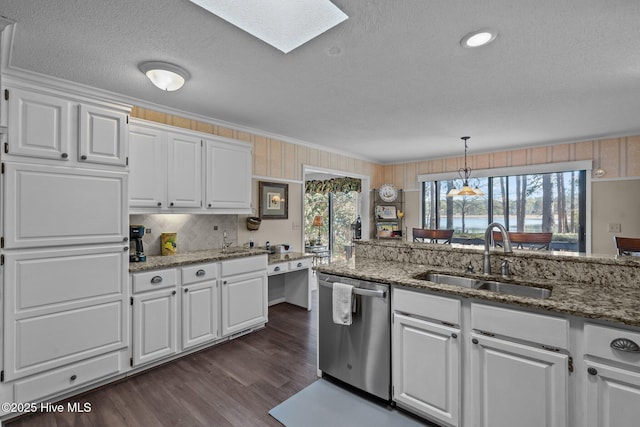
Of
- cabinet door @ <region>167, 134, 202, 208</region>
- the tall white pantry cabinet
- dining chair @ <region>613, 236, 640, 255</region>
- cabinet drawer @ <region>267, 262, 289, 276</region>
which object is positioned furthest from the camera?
cabinet drawer @ <region>267, 262, 289, 276</region>

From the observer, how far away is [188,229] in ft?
11.2

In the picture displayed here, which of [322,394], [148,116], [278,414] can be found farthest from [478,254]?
[148,116]

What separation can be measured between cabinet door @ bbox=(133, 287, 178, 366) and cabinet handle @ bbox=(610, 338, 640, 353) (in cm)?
291

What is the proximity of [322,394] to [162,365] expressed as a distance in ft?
4.82

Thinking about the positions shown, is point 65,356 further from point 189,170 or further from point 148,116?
point 148,116

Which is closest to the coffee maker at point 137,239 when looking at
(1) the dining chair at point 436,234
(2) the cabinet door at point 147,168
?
(2) the cabinet door at point 147,168

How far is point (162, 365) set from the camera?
264 centimetres

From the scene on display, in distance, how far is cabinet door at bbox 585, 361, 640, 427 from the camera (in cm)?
126

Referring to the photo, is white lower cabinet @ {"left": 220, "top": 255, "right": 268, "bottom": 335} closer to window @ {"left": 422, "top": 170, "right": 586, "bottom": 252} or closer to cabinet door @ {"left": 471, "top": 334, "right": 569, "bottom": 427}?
cabinet door @ {"left": 471, "top": 334, "right": 569, "bottom": 427}

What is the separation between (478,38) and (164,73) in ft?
7.29

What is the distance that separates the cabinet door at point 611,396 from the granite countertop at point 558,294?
0.78ft

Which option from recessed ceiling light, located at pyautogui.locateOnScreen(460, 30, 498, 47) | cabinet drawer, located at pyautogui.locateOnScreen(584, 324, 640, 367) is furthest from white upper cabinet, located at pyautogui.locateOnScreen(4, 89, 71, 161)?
cabinet drawer, located at pyautogui.locateOnScreen(584, 324, 640, 367)

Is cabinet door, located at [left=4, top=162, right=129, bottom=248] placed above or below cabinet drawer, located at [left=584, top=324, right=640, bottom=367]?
above

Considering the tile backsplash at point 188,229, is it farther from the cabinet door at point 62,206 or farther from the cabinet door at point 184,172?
the cabinet door at point 62,206
